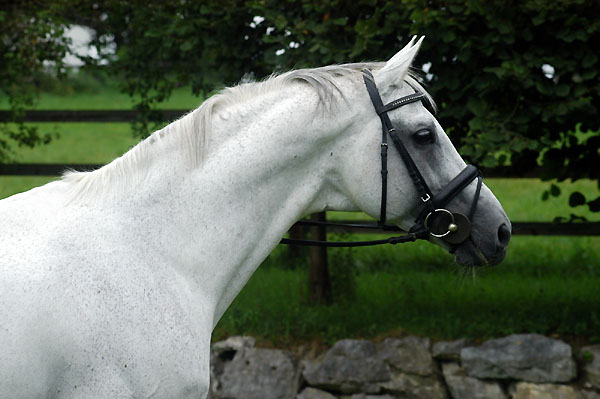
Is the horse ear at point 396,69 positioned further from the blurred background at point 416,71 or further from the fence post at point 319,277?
the fence post at point 319,277

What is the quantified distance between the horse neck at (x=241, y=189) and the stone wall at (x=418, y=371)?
2.59 metres

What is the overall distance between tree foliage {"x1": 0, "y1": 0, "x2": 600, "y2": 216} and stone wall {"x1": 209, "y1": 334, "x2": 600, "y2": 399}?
1.21m

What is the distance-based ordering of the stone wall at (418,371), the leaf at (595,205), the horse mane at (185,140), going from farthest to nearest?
1. the leaf at (595,205)
2. the stone wall at (418,371)
3. the horse mane at (185,140)

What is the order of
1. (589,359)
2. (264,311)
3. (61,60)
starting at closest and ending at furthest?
Result: (589,359) < (264,311) < (61,60)

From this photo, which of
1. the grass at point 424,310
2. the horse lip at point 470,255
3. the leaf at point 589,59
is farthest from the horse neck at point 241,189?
the grass at point 424,310

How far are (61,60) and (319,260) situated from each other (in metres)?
2.86

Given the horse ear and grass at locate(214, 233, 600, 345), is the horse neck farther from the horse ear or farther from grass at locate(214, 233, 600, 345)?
grass at locate(214, 233, 600, 345)

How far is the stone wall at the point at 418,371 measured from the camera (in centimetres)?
487

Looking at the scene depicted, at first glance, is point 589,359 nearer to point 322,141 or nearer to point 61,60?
point 322,141

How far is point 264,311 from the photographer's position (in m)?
5.56

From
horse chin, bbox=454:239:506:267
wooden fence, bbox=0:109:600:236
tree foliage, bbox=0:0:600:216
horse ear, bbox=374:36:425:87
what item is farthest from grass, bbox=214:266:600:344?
horse ear, bbox=374:36:425:87

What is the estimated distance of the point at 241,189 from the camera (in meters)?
2.56

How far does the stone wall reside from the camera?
487cm

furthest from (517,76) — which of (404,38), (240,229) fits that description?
(240,229)
